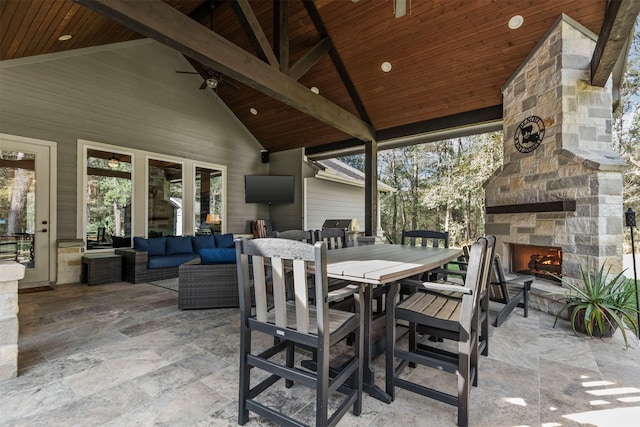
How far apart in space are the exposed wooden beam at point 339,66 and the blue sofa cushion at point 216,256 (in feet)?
13.8

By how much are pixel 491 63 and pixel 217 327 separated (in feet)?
18.0

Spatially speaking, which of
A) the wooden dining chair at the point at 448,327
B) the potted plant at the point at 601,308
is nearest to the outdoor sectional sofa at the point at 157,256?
the wooden dining chair at the point at 448,327

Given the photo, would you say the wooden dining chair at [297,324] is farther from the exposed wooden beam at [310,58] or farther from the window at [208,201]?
the window at [208,201]

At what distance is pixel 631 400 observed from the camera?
1971mm

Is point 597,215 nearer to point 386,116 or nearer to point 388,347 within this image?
point 388,347

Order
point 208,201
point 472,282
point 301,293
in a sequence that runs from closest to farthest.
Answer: point 301,293, point 472,282, point 208,201

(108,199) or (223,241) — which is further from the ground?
(108,199)

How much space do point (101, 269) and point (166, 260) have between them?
101 cm

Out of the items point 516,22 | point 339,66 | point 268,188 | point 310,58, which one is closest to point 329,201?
point 268,188

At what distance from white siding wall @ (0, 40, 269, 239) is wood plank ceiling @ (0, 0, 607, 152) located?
0.36 m

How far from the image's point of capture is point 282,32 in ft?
15.6

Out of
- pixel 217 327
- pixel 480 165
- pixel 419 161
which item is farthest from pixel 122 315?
pixel 419 161

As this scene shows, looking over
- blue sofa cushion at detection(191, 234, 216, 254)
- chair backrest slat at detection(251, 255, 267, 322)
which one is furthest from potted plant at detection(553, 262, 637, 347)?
blue sofa cushion at detection(191, 234, 216, 254)

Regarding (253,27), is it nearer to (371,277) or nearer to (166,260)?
(371,277)
